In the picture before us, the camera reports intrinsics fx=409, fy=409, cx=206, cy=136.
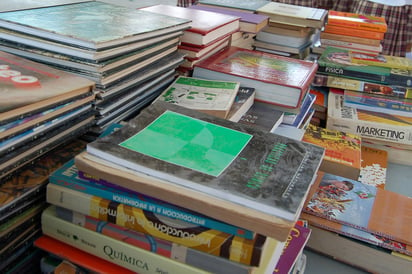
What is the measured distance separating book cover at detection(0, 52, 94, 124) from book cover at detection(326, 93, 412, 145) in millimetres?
828

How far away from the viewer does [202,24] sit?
1.02m

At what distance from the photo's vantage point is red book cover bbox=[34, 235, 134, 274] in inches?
21.7

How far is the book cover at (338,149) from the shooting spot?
100 cm

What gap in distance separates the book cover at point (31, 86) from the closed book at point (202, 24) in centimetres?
39

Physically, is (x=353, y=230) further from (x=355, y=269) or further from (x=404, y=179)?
(x=404, y=179)

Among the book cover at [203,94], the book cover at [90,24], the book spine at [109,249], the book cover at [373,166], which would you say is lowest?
the book cover at [373,166]

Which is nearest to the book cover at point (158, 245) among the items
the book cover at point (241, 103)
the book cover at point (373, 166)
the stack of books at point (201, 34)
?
the book cover at point (241, 103)

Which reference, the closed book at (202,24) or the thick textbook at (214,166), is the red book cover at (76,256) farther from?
the closed book at (202,24)

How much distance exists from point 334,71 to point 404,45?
1476mm

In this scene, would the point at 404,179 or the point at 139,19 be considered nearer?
the point at 139,19

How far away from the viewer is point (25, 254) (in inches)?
23.7

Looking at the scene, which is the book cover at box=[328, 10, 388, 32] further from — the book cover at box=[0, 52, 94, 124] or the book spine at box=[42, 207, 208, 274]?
the book spine at box=[42, 207, 208, 274]

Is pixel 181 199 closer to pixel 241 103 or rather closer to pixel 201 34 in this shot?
pixel 241 103

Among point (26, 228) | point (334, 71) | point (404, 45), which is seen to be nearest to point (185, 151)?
point (26, 228)
